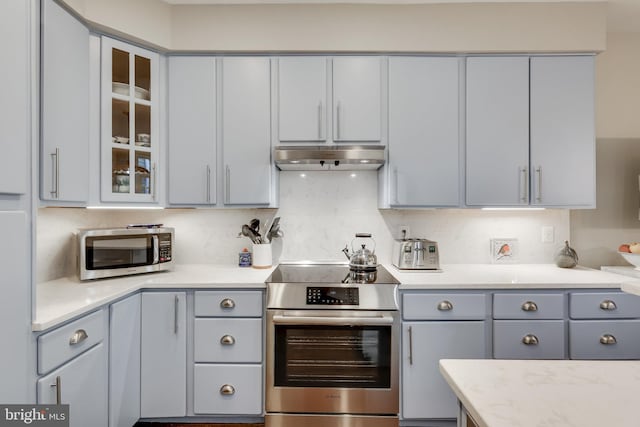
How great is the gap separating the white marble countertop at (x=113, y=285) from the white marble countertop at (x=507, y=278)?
3.04ft

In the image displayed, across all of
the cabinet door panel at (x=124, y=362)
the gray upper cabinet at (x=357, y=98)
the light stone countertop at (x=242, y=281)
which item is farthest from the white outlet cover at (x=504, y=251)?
the cabinet door panel at (x=124, y=362)

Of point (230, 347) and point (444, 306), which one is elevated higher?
point (444, 306)

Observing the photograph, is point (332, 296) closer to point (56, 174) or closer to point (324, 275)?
point (324, 275)

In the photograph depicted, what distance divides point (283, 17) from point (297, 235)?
1.49 m

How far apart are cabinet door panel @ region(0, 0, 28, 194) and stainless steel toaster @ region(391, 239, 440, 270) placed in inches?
77.0

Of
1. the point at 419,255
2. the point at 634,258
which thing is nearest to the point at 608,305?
the point at 634,258

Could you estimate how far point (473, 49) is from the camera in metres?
2.21

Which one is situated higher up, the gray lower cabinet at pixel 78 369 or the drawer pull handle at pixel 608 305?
the drawer pull handle at pixel 608 305

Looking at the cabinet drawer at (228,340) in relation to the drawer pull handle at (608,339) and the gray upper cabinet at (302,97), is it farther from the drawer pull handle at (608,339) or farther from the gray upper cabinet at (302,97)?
the drawer pull handle at (608,339)

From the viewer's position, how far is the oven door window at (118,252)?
195 cm

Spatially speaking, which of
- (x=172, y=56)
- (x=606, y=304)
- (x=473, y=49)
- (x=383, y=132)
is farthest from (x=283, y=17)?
(x=606, y=304)

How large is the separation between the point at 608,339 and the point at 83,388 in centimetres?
270

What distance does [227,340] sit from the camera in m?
1.94

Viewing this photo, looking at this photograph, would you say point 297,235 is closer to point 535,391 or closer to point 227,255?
point 227,255
